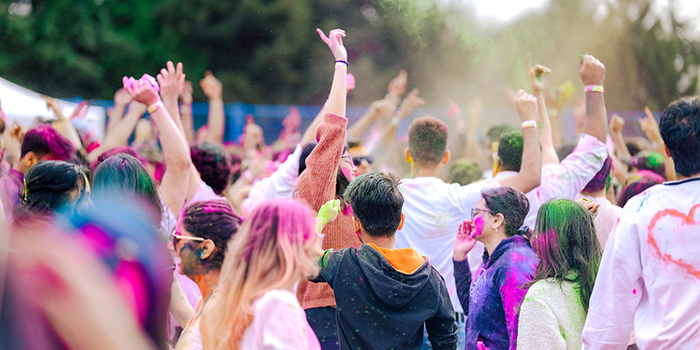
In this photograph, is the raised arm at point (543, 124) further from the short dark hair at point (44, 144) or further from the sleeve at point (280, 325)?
the short dark hair at point (44, 144)

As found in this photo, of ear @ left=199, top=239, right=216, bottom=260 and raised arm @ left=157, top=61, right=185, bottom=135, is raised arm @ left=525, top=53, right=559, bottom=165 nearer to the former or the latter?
raised arm @ left=157, top=61, right=185, bottom=135

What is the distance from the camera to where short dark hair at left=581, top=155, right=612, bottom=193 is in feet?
14.1

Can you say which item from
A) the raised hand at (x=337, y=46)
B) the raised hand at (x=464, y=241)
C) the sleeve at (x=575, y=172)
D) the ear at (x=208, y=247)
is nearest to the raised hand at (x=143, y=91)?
the raised hand at (x=337, y=46)

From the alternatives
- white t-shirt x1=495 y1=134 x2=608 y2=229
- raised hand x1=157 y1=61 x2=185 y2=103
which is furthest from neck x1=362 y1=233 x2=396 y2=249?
raised hand x1=157 y1=61 x2=185 y2=103

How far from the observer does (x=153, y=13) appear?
19.1 meters

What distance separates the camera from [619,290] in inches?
99.2

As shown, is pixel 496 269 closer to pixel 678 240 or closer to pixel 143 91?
pixel 678 240

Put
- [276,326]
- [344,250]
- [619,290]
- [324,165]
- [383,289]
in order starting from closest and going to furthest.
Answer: [276,326]
[619,290]
[383,289]
[344,250]
[324,165]

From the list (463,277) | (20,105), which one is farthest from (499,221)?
(20,105)

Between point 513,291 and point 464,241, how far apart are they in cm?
51

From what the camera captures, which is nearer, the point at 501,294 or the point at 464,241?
the point at 501,294

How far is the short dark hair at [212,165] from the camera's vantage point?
15.4ft

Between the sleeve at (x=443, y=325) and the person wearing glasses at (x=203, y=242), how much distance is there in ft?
2.99

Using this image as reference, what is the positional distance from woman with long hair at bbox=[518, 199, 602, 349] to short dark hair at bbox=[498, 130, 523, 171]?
1390mm
